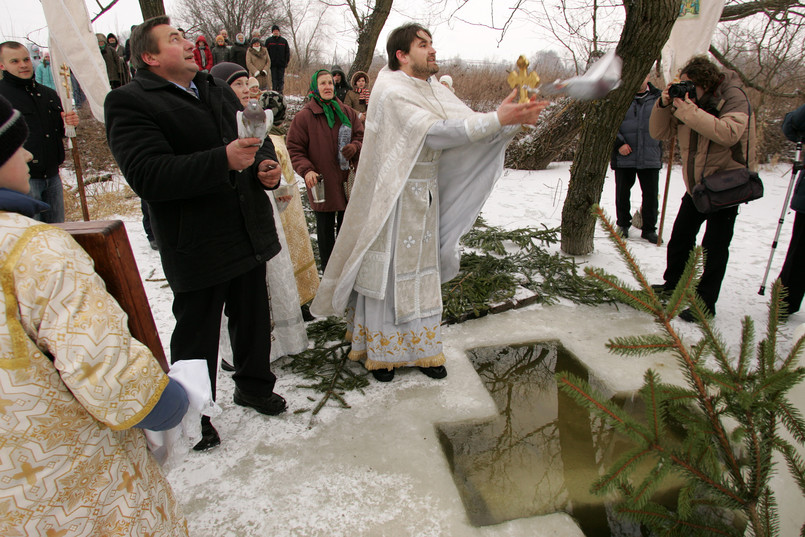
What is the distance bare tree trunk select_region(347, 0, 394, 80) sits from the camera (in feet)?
32.4

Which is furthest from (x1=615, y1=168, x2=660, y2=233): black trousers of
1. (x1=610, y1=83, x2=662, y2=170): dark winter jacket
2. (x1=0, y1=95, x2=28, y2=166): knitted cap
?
(x1=0, y1=95, x2=28, y2=166): knitted cap

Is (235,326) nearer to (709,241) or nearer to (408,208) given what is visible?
(408,208)

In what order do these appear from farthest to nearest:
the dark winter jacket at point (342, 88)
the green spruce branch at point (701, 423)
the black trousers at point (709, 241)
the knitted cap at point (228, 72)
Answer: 1. the dark winter jacket at point (342, 88)
2. the black trousers at point (709, 241)
3. the knitted cap at point (228, 72)
4. the green spruce branch at point (701, 423)

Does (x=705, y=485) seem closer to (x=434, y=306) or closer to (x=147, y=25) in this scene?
(x=434, y=306)

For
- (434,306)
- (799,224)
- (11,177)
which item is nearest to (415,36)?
(434,306)

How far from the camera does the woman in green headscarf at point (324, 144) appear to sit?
4.15m

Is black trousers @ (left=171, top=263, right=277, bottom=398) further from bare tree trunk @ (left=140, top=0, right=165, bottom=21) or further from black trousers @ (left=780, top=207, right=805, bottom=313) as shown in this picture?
bare tree trunk @ (left=140, top=0, right=165, bottom=21)

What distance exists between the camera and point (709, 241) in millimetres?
3721

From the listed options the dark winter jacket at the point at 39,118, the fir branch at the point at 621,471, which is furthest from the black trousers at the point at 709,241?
the dark winter jacket at the point at 39,118

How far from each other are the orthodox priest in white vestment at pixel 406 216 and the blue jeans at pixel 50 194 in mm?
3089

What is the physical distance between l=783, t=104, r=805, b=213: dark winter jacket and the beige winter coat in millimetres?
331

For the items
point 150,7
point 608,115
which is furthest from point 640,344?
point 150,7

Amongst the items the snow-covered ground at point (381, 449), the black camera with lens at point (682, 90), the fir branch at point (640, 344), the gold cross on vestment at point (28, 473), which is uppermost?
the black camera with lens at point (682, 90)

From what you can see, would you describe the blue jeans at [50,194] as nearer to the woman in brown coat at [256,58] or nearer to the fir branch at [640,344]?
the fir branch at [640,344]
